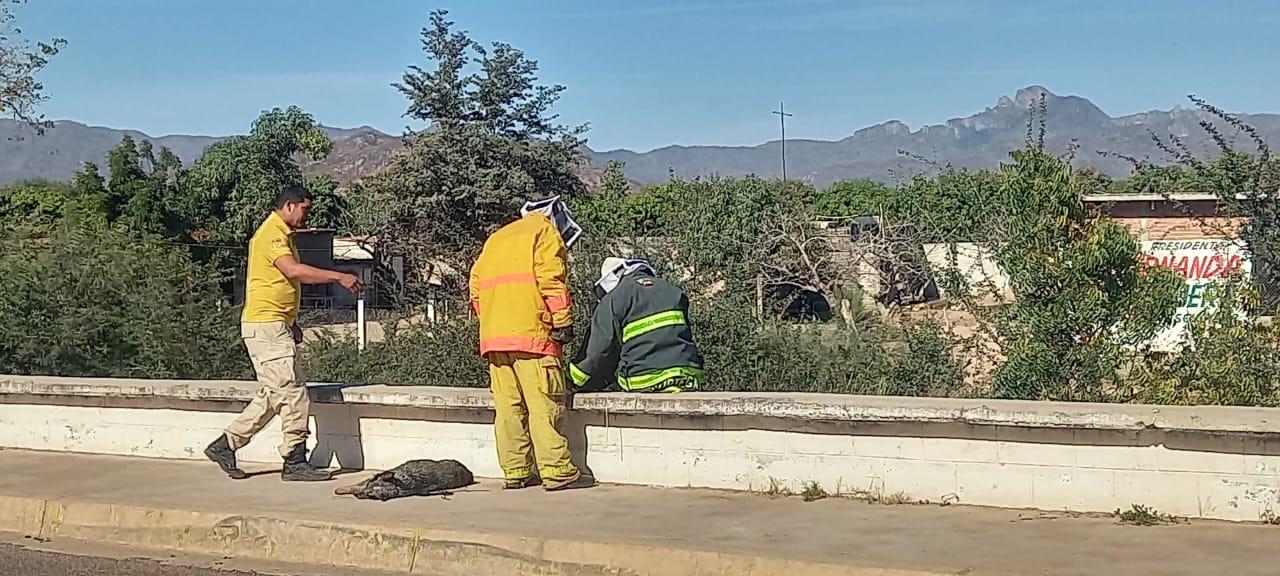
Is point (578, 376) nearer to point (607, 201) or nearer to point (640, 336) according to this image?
point (640, 336)

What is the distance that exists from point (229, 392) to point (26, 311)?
4.33 meters

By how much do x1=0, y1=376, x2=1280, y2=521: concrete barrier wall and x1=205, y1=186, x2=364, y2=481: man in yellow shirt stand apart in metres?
0.48

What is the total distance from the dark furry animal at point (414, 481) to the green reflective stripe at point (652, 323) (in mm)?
1362

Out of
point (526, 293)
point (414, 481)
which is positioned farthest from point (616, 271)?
point (414, 481)

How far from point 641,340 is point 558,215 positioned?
98cm

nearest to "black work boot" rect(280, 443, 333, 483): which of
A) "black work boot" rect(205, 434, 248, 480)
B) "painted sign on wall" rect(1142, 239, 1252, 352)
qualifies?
"black work boot" rect(205, 434, 248, 480)

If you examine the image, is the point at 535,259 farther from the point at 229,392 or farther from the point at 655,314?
the point at 229,392

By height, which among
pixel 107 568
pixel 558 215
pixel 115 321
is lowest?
pixel 107 568

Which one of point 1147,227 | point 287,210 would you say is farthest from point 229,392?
point 1147,227

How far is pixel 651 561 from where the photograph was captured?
7156 millimetres

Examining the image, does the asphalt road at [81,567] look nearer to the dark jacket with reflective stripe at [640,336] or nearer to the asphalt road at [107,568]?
the asphalt road at [107,568]

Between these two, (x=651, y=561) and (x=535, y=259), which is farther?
(x=535, y=259)

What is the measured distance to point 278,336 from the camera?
30.2ft

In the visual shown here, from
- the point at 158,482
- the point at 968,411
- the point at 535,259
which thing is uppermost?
the point at 535,259
